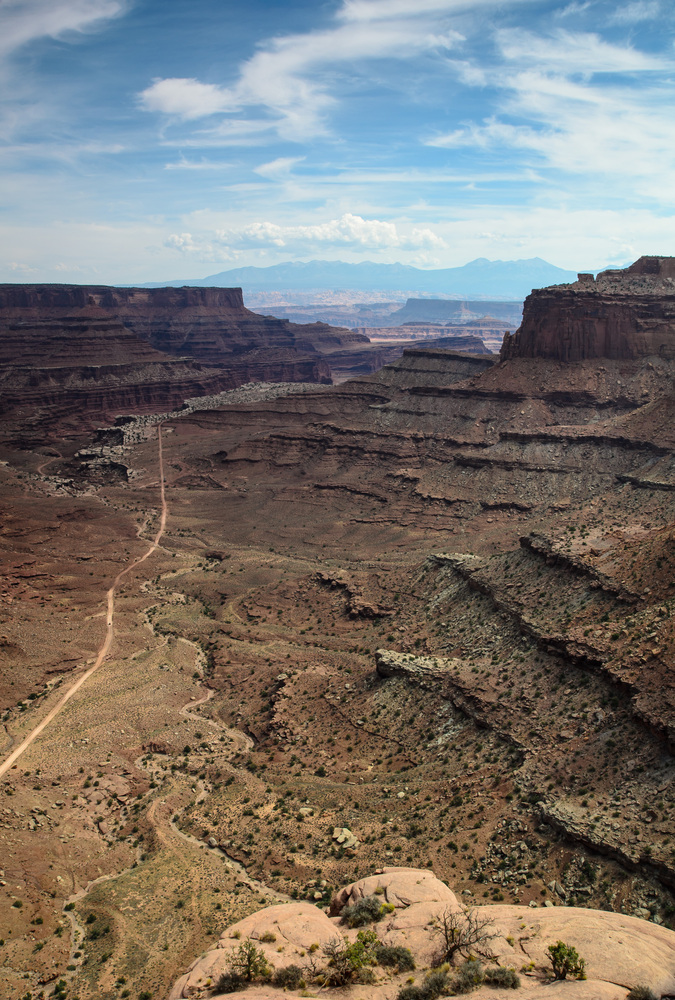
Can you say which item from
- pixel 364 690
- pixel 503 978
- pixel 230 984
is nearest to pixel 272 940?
pixel 230 984

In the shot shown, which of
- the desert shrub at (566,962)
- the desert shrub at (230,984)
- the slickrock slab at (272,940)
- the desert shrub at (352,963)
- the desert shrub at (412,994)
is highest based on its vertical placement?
the desert shrub at (566,962)

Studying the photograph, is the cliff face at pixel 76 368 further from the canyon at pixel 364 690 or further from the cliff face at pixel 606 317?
the cliff face at pixel 606 317

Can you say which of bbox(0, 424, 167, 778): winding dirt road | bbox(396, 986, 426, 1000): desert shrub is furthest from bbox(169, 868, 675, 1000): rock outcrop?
bbox(0, 424, 167, 778): winding dirt road

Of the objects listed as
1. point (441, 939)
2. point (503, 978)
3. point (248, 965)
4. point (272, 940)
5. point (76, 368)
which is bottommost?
point (272, 940)

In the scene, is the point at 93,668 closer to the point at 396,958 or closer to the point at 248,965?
the point at 248,965

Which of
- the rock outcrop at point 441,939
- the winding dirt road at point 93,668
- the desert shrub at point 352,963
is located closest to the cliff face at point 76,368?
the winding dirt road at point 93,668

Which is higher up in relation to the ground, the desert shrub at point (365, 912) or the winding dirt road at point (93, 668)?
the desert shrub at point (365, 912)

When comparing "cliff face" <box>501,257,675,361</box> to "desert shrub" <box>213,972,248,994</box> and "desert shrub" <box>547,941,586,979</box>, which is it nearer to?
"desert shrub" <box>547,941,586,979</box>
